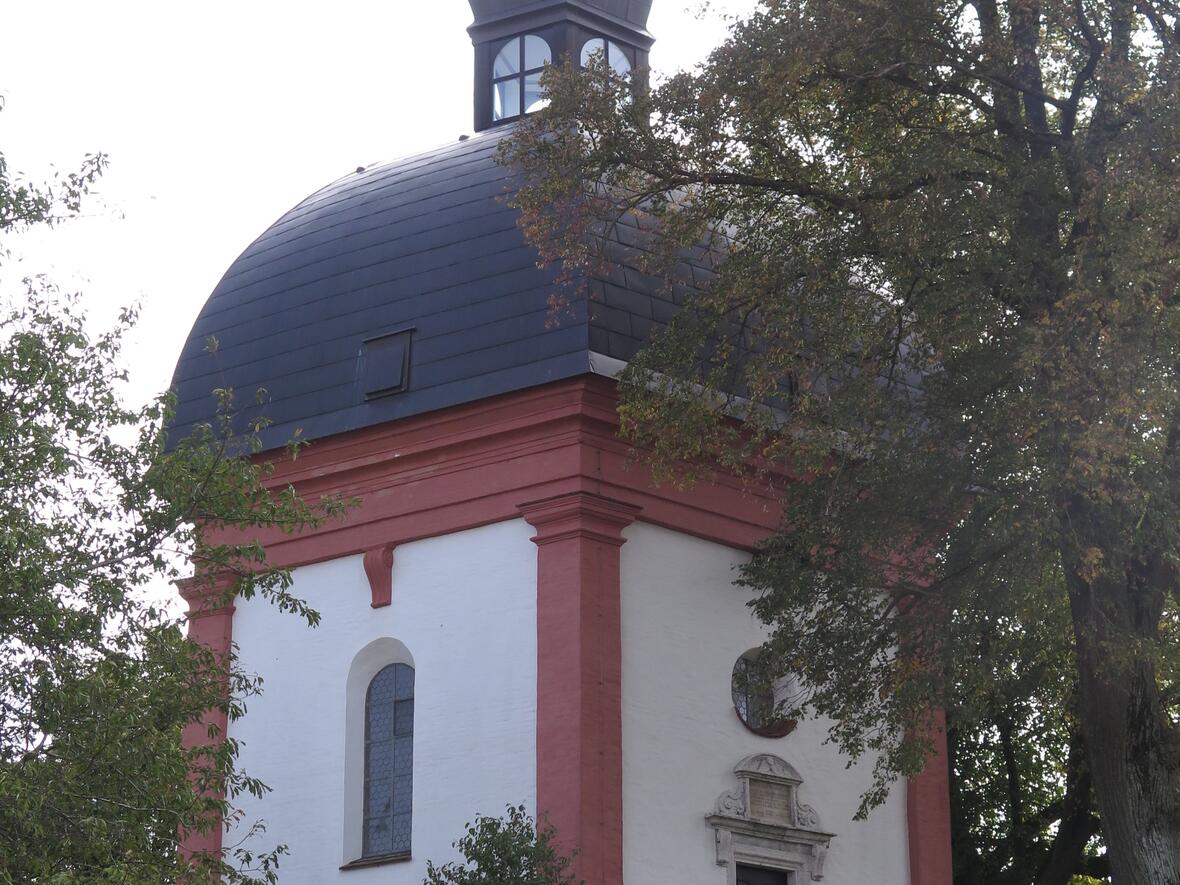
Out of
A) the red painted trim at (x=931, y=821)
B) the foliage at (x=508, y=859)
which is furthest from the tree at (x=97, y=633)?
the red painted trim at (x=931, y=821)

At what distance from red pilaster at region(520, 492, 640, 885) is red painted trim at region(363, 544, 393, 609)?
1.60m

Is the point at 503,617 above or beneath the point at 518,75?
beneath

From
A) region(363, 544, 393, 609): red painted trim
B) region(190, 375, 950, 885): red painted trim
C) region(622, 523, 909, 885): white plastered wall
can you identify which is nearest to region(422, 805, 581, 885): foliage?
Answer: region(190, 375, 950, 885): red painted trim

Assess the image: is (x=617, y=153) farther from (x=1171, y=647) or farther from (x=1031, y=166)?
(x=1171, y=647)

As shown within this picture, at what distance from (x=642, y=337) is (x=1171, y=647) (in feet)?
18.0

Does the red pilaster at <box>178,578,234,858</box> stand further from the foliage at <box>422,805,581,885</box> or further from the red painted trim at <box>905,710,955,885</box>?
the red painted trim at <box>905,710,955,885</box>

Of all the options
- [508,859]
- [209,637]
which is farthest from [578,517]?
[209,637]

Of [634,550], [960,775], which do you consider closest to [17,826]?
[634,550]

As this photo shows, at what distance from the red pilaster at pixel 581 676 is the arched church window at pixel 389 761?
1.76m

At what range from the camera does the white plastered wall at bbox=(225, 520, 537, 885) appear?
17547 millimetres

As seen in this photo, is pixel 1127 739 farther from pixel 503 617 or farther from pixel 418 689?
pixel 418 689

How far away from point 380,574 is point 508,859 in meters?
4.03

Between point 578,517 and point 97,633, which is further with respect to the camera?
point 578,517

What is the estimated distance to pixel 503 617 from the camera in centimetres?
1789
